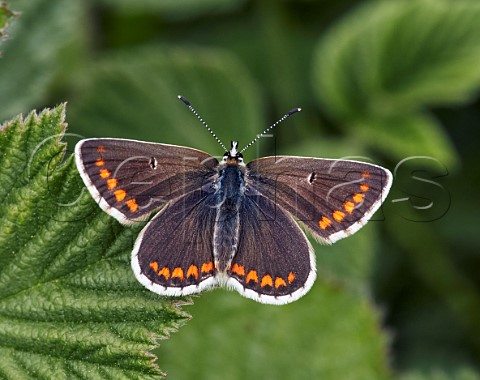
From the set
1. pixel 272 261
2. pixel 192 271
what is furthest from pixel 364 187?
pixel 192 271

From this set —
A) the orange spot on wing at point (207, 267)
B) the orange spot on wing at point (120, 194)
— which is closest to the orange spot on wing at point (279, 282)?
the orange spot on wing at point (207, 267)

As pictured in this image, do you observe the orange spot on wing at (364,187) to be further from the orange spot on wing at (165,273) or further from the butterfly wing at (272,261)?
the orange spot on wing at (165,273)

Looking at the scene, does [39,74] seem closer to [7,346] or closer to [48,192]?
[48,192]

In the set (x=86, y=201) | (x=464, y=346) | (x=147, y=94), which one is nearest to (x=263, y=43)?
(x=147, y=94)

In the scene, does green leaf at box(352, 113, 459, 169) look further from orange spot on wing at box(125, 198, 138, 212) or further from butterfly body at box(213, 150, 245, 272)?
orange spot on wing at box(125, 198, 138, 212)

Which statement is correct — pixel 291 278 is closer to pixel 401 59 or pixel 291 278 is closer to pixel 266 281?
pixel 266 281
